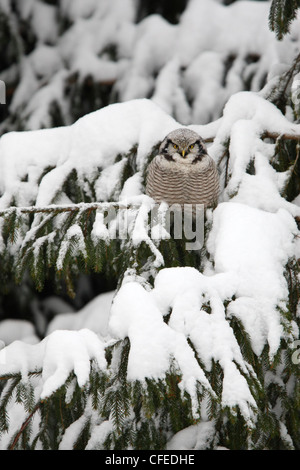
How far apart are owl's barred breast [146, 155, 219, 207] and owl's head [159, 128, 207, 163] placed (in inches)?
1.8

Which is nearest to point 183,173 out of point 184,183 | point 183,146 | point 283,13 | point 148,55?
point 184,183

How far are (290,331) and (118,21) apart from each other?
3140mm

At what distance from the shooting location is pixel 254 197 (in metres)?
2.66

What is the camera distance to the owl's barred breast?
9.85 ft

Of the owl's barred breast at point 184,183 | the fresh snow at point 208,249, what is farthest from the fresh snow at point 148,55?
the owl's barred breast at point 184,183

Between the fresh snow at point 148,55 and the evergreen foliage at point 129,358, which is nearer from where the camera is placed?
the evergreen foliage at point 129,358

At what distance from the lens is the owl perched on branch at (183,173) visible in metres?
3.02

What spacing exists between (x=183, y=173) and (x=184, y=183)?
0.08 metres

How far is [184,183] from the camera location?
3182 millimetres

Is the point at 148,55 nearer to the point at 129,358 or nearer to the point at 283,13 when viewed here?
the point at 283,13

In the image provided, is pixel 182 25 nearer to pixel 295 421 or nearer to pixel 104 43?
pixel 104 43

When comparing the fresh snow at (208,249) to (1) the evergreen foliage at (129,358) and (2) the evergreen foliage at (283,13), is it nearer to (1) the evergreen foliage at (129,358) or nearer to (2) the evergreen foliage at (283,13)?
(1) the evergreen foliage at (129,358)

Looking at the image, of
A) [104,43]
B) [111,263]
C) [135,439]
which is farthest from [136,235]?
[104,43]

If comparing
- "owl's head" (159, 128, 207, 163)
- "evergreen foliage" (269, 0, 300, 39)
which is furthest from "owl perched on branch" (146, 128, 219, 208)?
"evergreen foliage" (269, 0, 300, 39)
